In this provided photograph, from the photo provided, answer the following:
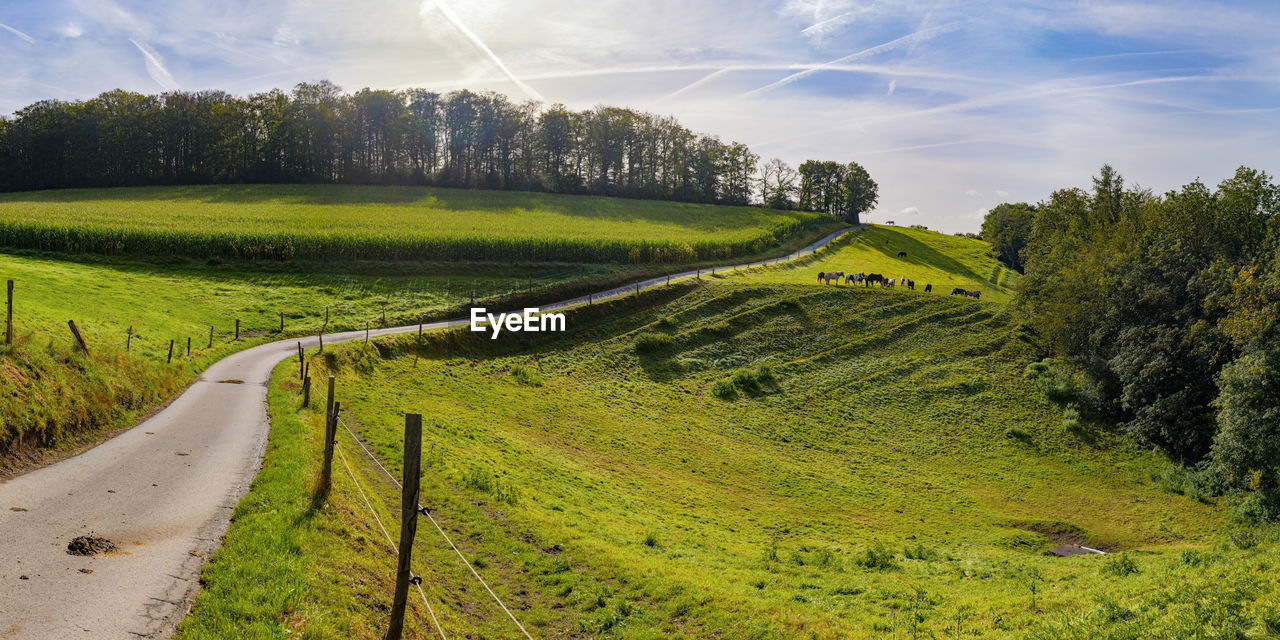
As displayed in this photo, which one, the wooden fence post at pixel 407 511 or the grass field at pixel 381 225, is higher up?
the grass field at pixel 381 225

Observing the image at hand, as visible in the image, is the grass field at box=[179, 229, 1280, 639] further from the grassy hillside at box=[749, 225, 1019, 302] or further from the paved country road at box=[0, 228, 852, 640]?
the grassy hillside at box=[749, 225, 1019, 302]

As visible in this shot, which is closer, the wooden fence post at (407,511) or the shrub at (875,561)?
the wooden fence post at (407,511)

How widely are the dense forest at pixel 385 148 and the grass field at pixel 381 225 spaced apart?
10.9m

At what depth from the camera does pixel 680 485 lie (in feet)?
97.2

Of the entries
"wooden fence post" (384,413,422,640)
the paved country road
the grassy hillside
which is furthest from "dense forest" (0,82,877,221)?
"wooden fence post" (384,413,422,640)

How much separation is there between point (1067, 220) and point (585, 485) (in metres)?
66.6

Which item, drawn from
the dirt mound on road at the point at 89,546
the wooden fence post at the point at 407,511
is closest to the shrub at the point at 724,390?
the wooden fence post at the point at 407,511

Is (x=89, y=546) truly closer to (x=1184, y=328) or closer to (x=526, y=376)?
(x=526, y=376)

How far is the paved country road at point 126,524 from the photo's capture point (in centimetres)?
973

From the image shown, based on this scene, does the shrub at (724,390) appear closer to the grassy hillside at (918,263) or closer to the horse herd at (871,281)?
the grassy hillside at (918,263)

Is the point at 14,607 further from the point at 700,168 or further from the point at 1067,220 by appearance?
the point at 700,168

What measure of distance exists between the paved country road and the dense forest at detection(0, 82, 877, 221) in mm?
110496

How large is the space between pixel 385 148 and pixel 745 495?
117669mm

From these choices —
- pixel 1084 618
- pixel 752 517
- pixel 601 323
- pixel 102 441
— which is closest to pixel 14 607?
pixel 102 441
